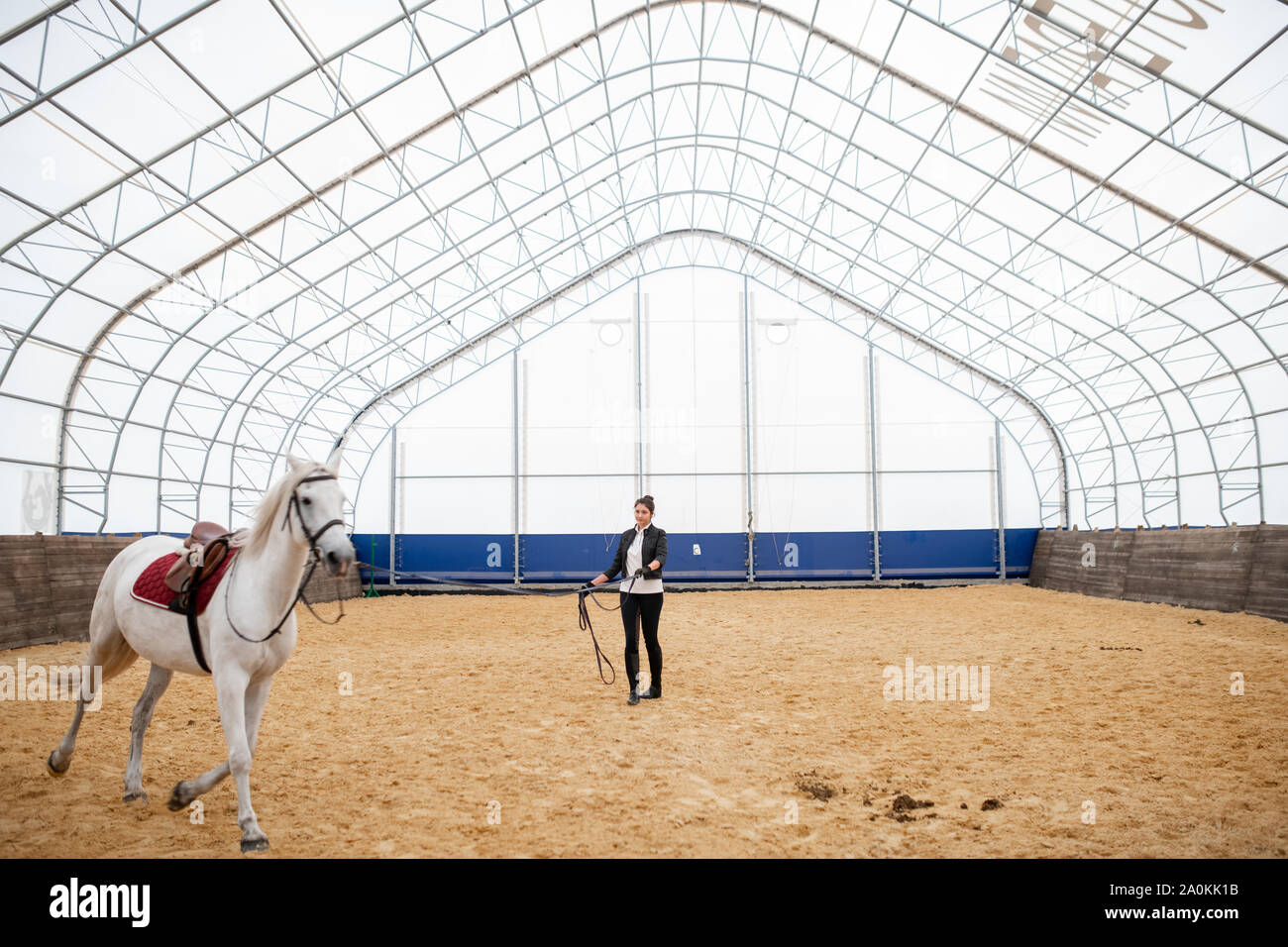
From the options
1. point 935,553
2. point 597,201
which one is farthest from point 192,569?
point 935,553

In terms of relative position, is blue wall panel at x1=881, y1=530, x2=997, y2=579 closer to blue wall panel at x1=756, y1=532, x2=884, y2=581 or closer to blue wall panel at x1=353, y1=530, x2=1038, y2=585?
blue wall panel at x1=353, y1=530, x2=1038, y2=585

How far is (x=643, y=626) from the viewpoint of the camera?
629 centimetres

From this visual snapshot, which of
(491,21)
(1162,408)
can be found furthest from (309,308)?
(1162,408)

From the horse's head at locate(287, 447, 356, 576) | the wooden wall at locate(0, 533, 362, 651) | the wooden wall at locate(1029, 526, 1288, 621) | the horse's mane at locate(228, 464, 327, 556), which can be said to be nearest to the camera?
the horse's head at locate(287, 447, 356, 576)

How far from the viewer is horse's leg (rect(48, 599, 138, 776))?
420 centimetres

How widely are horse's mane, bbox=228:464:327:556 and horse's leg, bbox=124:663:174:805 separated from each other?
1.12 m

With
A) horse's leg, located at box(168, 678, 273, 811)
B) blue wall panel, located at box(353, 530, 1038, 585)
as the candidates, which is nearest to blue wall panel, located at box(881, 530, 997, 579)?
blue wall panel, located at box(353, 530, 1038, 585)

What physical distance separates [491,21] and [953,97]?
778 cm

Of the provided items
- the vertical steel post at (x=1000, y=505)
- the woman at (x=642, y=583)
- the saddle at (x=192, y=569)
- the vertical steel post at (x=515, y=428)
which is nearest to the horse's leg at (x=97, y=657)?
the saddle at (x=192, y=569)

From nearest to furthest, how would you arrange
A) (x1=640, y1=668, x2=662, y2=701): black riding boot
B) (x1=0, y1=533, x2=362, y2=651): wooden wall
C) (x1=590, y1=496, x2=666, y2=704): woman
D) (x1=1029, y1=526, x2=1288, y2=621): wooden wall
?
(x1=590, y1=496, x2=666, y2=704): woman, (x1=640, y1=668, x2=662, y2=701): black riding boot, (x1=0, y1=533, x2=362, y2=651): wooden wall, (x1=1029, y1=526, x2=1288, y2=621): wooden wall

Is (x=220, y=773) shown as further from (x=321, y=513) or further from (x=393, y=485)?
(x=393, y=485)

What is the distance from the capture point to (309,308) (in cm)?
1530
